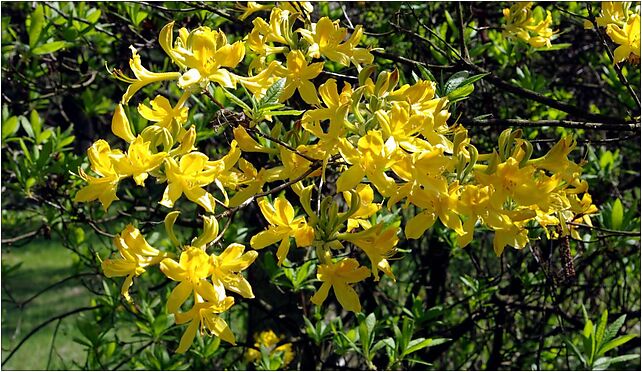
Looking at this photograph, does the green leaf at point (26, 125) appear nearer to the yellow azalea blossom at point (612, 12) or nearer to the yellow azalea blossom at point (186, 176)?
the yellow azalea blossom at point (186, 176)

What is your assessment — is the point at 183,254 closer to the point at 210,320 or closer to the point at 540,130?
the point at 210,320

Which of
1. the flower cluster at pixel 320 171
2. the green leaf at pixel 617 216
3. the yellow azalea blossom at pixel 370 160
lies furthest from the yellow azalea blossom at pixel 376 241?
the green leaf at pixel 617 216

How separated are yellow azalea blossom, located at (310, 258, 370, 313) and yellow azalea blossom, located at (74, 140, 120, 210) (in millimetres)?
339

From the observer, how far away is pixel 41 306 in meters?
6.93

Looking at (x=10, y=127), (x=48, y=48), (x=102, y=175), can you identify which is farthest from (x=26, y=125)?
(x=102, y=175)

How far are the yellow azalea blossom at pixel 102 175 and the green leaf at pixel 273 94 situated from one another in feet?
0.76

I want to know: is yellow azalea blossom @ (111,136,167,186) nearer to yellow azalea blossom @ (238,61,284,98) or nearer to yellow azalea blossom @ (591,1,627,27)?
yellow azalea blossom @ (238,61,284,98)

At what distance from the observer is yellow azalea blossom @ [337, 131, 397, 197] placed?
1.07 meters

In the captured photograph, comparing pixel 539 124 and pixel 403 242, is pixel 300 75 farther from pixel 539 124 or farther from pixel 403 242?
pixel 403 242

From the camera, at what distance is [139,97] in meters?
2.75

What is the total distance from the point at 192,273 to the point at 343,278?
26cm

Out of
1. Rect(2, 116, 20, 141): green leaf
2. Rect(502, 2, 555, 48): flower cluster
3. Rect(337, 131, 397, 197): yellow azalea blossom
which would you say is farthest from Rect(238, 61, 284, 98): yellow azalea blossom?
Rect(2, 116, 20, 141): green leaf

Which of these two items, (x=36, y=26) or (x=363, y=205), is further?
(x=36, y=26)

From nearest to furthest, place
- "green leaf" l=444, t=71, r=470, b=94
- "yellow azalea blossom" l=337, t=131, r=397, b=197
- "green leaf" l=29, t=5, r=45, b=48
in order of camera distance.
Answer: "yellow azalea blossom" l=337, t=131, r=397, b=197 < "green leaf" l=444, t=71, r=470, b=94 < "green leaf" l=29, t=5, r=45, b=48
